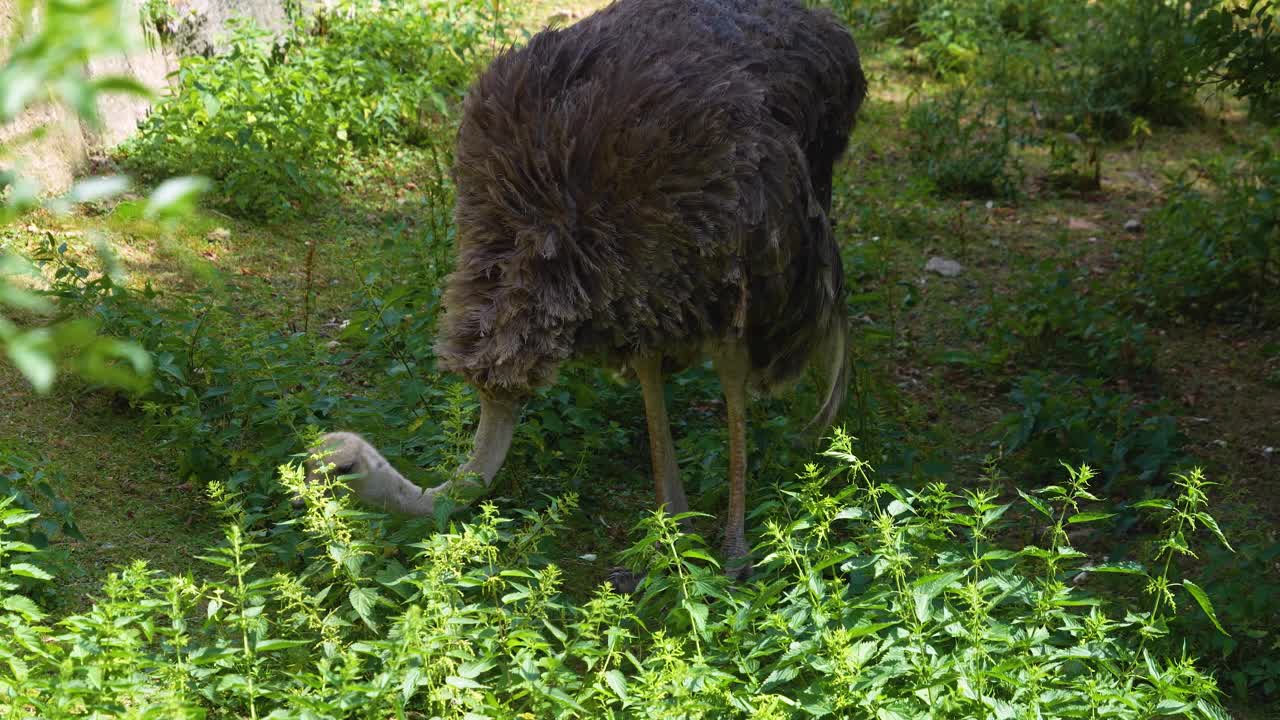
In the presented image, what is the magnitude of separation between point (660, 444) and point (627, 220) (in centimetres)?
96

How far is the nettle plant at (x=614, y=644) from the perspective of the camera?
2.80 m

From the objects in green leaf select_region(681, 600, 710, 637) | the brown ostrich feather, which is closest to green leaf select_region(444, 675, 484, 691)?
green leaf select_region(681, 600, 710, 637)

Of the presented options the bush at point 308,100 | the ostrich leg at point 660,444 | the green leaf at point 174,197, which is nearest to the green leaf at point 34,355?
the green leaf at point 174,197

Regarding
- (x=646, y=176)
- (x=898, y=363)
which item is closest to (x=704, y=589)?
(x=646, y=176)

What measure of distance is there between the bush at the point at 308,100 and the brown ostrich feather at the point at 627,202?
8.40ft

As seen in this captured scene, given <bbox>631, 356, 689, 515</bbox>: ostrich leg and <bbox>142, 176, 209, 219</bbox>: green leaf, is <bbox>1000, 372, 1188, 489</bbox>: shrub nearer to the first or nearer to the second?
<bbox>631, 356, 689, 515</bbox>: ostrich leg

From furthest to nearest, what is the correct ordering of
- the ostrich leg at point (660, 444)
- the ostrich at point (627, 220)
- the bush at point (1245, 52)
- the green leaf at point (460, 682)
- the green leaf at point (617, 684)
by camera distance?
the bush at point (1245, 52) < the ostrich leg at point (660, 444) < the ostrich at point (627, 220) < the green leaf at point (617, 684) < the green leaf at point (460, 682)

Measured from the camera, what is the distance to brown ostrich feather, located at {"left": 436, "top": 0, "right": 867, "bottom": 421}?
3.78 meters

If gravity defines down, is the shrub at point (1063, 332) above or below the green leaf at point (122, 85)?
below

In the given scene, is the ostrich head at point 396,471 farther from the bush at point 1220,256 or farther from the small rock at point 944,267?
the bush at point 1220,256

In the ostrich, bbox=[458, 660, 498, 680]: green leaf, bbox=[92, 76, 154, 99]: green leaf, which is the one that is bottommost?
bbox=[458, 660, 498, 680]: green leaf

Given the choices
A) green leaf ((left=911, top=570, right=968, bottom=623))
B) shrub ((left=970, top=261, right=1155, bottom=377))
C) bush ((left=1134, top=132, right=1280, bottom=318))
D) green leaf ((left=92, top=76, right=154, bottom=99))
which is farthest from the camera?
bush ((left=1134, top=132, right=1280, bottom=318))

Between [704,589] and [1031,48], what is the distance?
6873 millimetres

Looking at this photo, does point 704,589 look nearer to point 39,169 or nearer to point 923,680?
point 923,680
